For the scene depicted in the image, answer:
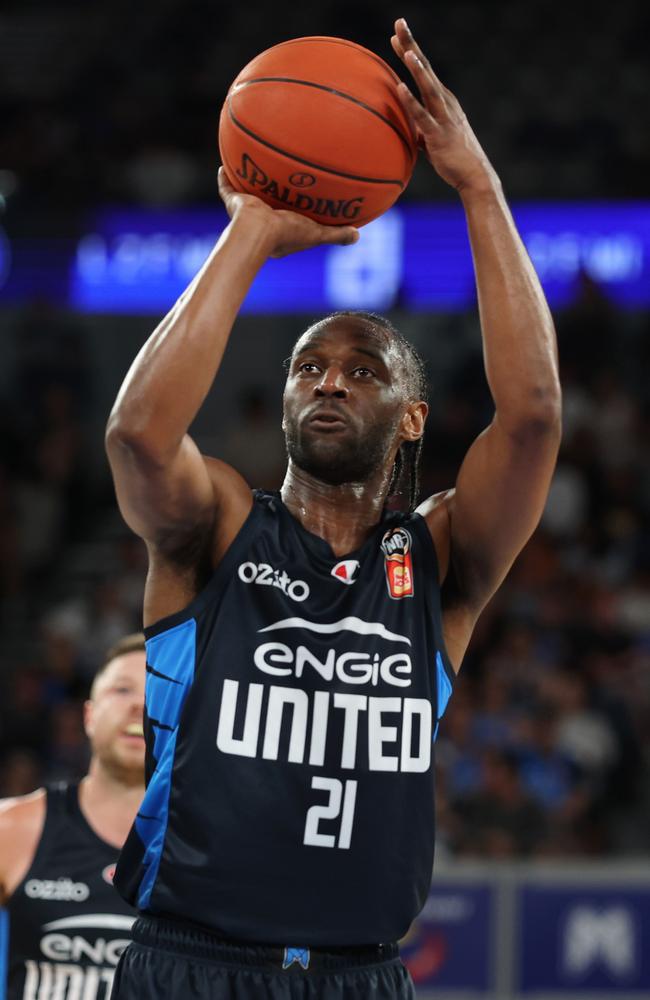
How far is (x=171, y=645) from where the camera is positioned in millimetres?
2818

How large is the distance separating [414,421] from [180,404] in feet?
2.36

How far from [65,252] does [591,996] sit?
7.32 meters

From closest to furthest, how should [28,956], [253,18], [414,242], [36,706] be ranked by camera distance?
1. [28,956]
2. [36,706]
3. [414,242]
4. [253,18]

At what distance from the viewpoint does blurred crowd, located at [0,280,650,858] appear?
8469 mm

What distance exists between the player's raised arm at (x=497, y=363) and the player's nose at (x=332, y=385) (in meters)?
0.29

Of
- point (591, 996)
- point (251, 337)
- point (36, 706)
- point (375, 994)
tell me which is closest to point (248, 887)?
point (375, 994)

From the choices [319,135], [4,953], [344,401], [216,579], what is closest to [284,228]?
[319,135]

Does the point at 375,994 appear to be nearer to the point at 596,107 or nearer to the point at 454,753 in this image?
the point at 454,753

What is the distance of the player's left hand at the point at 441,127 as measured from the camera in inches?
117

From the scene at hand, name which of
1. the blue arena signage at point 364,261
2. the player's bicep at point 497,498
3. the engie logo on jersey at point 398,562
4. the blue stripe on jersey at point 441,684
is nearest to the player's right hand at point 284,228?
the player's bicep at point 497,498

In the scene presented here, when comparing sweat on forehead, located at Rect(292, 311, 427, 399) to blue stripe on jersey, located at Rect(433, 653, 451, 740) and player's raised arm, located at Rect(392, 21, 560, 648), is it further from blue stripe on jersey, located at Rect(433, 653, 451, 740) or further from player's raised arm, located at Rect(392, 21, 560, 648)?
blue stripe on jersey, located at Rect(433, 653, 451, 740)

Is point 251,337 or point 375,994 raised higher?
point 251,337

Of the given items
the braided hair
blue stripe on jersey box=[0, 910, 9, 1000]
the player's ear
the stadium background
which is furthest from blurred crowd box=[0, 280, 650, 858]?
the player's ear

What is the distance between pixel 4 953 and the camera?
414 cm
